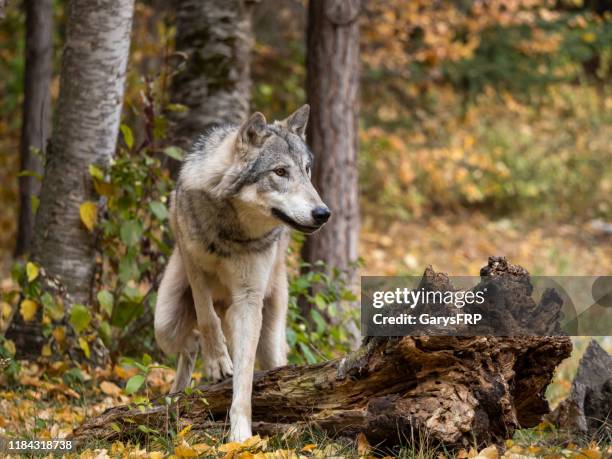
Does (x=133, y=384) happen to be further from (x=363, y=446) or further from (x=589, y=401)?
(x=589, y=401)

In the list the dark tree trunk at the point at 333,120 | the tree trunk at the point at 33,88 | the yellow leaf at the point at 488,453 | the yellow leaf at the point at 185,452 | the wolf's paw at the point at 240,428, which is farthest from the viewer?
the tree trunk at the point at 33,88

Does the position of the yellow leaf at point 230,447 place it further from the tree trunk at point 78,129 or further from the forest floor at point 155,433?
the tree trunk at point 78,129

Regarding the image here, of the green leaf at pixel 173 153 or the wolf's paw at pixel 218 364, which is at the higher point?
the green leaf at pixel 173 153

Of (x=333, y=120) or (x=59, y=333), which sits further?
(x=333, y=120)

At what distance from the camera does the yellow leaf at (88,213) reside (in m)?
5.94

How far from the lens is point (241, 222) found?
468cm

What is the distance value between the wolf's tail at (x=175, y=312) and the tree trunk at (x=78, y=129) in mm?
1206

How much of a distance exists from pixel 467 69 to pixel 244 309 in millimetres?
12647

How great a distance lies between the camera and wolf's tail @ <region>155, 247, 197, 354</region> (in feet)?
17.3

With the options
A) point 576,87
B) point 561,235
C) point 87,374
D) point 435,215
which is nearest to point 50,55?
point 87,374

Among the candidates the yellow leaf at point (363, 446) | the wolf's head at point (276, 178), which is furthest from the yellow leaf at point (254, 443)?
the wolf's head at point (276, 178)

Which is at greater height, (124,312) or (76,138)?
(76,138)

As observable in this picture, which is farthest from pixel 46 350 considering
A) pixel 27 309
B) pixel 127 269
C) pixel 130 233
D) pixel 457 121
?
pixel 457 121

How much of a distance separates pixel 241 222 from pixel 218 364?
0.92m
